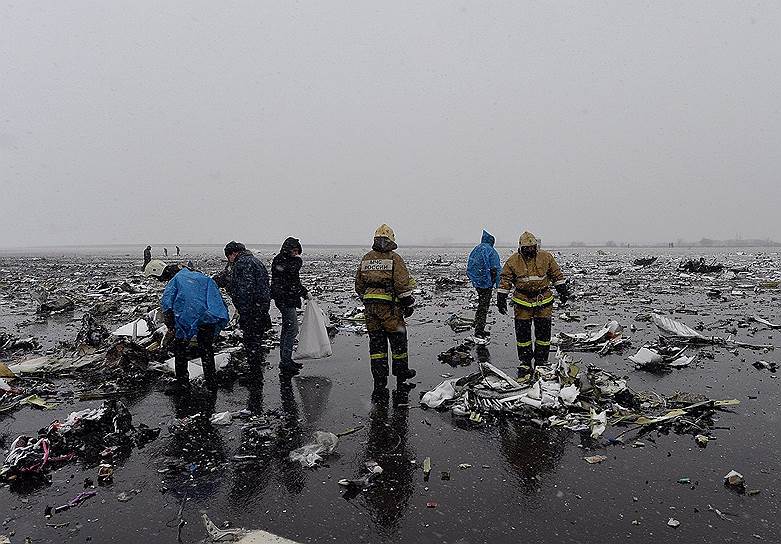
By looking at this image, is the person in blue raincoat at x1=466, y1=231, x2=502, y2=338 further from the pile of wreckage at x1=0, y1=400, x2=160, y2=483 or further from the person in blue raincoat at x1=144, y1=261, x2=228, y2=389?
the pile of wreckage at x1=0, y1=400, x2=160, y2=483

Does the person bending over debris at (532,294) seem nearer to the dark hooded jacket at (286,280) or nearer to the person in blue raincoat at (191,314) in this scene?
the dark hooded jacket at (286,280)

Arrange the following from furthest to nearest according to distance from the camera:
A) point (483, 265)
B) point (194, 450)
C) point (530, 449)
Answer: point (483, 265), point (194, 450), point (530, 449)

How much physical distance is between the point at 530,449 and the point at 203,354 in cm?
450

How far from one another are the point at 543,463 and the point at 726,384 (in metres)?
3.73

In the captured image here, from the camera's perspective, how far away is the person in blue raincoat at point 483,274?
9500mm

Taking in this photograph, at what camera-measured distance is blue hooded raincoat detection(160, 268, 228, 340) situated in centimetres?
620

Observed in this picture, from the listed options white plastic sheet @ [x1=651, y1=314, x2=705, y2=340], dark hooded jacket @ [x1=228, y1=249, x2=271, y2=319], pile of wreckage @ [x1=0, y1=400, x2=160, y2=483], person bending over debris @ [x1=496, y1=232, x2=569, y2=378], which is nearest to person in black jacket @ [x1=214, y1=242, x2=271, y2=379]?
dark hooded jacket @ [x1=228, y1=249, x2=271, y2=319]

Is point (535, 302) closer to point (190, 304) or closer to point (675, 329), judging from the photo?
point (675, 329)

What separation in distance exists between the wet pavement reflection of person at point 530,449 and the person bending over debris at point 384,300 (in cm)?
183

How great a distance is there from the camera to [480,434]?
4.74 meters

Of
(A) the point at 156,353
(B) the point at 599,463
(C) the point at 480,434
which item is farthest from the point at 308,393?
(B) the point at 599,463

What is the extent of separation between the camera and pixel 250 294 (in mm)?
6805

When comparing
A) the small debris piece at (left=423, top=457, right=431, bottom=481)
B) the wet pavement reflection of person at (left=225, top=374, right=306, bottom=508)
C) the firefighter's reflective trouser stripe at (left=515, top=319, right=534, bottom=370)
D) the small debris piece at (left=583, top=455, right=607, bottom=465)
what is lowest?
the small debris piece at (left=583, top=455, right=607, bottom=465)

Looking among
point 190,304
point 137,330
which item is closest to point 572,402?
point 190,304
